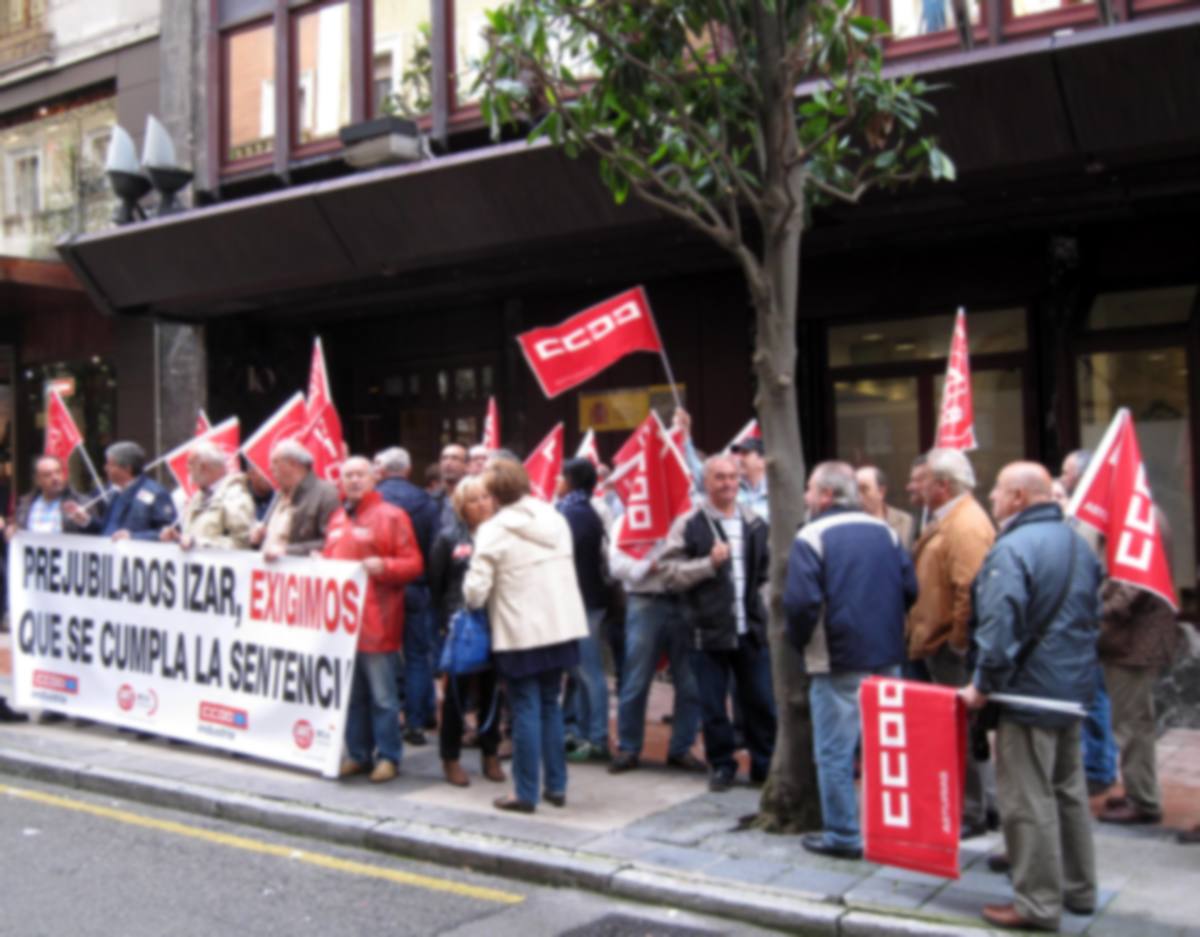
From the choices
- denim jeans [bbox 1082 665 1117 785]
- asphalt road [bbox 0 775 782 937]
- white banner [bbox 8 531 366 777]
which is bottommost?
asphalt road [bbox 0 775 782 937]

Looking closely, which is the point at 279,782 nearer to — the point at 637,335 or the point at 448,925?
the point at 448,925

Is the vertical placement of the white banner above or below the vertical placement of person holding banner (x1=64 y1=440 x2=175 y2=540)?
below

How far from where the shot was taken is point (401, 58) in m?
13.5

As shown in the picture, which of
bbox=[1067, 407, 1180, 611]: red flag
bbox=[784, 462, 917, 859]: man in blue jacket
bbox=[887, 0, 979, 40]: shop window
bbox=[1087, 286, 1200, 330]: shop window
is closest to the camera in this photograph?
bbox=[1067, 407, 1180, 611]: red flag

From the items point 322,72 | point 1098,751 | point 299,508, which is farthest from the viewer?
point 322,72

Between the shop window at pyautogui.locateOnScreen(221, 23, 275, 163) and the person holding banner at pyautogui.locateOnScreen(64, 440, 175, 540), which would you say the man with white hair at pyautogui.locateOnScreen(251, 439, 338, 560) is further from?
the shop window at pyautogui.locateOnScreen(221, 23, 275, 163)

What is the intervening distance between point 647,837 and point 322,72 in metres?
10.3

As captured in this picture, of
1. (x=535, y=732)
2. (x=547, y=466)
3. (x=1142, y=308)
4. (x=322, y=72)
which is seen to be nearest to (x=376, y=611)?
(x=535, y=732)

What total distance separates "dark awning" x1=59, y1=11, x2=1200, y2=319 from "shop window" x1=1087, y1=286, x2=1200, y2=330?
3.48ft

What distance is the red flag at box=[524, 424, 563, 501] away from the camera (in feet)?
30.8

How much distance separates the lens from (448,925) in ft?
18.0

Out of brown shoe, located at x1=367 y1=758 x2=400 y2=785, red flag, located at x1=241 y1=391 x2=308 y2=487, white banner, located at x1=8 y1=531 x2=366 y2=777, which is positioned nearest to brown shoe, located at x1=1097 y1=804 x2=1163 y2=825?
brown shoe, located at x1=367 y1=758 x2=400 y2=785

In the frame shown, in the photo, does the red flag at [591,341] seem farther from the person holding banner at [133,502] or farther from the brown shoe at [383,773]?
the person holding banner at [133,502]

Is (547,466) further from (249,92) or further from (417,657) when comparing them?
(249,92)
